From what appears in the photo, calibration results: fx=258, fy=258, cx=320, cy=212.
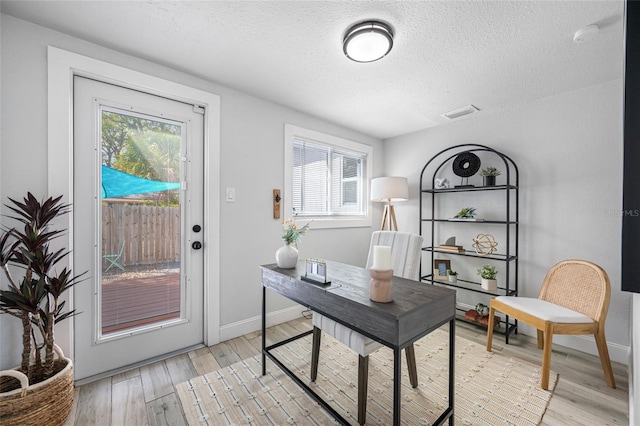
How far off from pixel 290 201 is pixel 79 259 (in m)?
1.82

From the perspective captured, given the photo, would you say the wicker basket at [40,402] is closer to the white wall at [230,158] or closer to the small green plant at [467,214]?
the white wall at [230,158]

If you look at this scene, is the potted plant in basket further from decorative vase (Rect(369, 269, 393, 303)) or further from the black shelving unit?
the black shelving unit

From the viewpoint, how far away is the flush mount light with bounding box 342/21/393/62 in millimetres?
1566

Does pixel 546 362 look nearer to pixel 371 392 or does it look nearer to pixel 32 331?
pixel 371 392

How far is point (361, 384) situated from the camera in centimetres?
147

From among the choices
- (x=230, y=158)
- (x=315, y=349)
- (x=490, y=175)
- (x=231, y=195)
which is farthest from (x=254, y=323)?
(x=490, y=175)

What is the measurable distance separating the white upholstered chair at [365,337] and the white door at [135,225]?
3.97ft

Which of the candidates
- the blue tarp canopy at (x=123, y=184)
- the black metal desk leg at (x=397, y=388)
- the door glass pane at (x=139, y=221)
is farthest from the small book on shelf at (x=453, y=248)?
the blue tarp canopy at (x=123, y=184)

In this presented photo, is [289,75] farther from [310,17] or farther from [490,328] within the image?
[490,328]

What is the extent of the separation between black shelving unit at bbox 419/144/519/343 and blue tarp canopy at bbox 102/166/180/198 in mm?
2896

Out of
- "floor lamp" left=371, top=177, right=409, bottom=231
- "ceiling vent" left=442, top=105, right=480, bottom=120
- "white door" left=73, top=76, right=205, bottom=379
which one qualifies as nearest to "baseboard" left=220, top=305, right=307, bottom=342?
"white door" left=73, top=76, right=205, bottom=379

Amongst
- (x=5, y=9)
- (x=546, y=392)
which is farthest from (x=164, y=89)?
(x=546, y=392)

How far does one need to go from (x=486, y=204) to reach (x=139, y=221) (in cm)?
347

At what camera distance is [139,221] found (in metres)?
2.07
